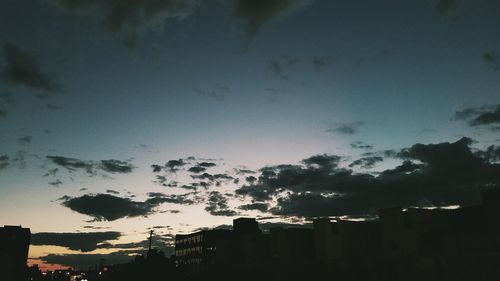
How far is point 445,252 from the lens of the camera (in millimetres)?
45031

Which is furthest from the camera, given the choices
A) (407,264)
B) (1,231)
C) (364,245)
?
(1,231)

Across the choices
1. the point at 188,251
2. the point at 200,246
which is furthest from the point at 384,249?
the point at 188,251

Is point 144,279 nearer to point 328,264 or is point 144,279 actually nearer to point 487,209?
point 328,264

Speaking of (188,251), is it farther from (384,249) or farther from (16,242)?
(384,249)

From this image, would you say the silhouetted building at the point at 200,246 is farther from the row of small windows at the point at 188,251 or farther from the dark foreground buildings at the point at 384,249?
the dark foreground buildings at the point at 384,249

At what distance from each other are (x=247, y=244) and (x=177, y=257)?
88106mm

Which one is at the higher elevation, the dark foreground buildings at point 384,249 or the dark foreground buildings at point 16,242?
the dark foreground buildings at point 16,242

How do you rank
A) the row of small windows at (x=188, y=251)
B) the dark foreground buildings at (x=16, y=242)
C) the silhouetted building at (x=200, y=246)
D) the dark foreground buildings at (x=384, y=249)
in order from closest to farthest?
the dark foreground buildings at (x=384, y=249) < the dark foreground buildings at (x=16, y=242) < the silhouetted building at (x=200, y=246) < the row of small windows at (x=188, y=251)

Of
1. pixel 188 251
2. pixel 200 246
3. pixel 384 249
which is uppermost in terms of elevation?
pixel 200 246

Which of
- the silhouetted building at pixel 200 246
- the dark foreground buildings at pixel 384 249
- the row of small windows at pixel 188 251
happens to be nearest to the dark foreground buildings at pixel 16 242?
the row of small windows at pixel 188 251

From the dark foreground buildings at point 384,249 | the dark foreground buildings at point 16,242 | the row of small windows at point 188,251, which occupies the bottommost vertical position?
the dark foreground buildings at point 384,249

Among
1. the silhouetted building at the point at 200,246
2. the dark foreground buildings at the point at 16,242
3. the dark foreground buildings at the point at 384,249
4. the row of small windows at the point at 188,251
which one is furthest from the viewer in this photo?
the row of small windows at the point at 188,251

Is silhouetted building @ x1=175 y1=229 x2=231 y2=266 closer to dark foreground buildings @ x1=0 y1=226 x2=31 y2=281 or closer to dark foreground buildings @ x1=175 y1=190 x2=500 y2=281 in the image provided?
dark foreground buildings @ x1=0 y1=226 x2=31 y2=281

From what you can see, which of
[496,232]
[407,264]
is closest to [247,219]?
[407,264]
